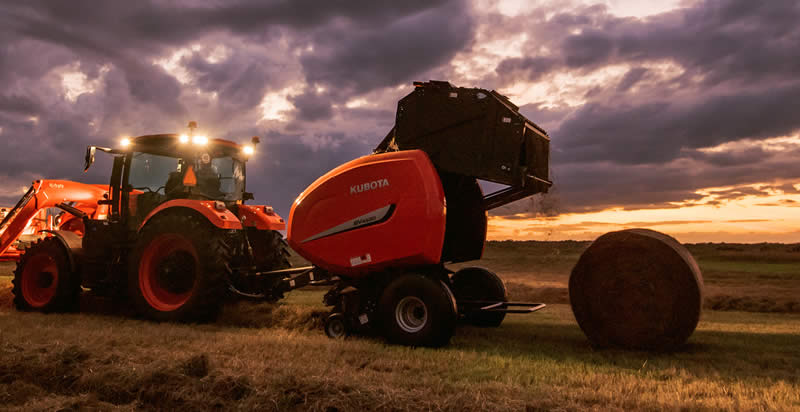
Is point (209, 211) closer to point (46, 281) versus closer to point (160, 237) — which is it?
point (160, 237)

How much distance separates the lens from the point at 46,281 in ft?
29.6

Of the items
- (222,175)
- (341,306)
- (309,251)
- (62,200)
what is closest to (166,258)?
(222,175)

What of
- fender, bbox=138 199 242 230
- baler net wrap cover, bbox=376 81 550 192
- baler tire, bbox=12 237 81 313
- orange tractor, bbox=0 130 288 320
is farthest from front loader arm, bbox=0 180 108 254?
baler net wrap cover, bbox=376 81 550 192

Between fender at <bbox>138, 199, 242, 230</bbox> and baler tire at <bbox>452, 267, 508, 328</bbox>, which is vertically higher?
fender at <bbox>138, 199, 242, 230</bbox>

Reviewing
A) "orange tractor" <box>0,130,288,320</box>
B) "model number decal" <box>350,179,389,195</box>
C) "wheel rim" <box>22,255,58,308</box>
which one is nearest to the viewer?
"model number decal" <box>350,179,389,195</box>

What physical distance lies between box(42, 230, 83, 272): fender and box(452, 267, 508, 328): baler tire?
610cm

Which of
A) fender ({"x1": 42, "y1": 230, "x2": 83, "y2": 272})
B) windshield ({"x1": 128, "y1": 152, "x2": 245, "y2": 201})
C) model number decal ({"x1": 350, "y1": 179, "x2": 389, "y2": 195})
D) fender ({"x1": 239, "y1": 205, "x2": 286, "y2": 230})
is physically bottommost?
fender ({"x1": 42, "y1": 230, "x2": 83, "y2": 272})

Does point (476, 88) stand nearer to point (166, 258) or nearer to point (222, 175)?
point (222, 175)

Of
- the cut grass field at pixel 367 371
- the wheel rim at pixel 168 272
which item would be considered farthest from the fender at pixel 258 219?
the cut grass field at pixel 367 371

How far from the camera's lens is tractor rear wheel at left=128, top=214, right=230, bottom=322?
24.1ft

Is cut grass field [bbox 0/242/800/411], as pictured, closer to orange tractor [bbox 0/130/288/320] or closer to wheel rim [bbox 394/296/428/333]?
wheel rim [bbox 394/296/428/333]

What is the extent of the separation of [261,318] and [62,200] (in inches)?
193

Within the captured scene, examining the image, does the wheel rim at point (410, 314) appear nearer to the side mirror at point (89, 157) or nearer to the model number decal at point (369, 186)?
the model number decal at point (369, 186)

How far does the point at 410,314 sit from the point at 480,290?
2.28m
